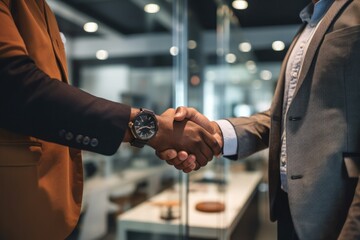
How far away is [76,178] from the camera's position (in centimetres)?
90

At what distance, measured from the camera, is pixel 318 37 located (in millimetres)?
934

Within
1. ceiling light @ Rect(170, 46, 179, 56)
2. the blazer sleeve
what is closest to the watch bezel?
the blazer sleeve

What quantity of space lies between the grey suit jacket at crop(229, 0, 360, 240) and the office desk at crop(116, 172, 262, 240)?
1.36 m

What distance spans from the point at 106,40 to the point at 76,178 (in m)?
2.14

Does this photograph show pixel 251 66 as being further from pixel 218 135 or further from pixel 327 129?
pixel 327 129

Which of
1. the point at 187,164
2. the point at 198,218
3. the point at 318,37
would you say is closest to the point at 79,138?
the point at 187,164

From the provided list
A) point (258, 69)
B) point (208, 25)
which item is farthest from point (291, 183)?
point (258, 69)

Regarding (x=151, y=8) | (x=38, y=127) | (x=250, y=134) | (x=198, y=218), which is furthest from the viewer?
(x=151, y=8)

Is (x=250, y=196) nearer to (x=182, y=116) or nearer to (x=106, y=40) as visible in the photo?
(x=106, y=40)

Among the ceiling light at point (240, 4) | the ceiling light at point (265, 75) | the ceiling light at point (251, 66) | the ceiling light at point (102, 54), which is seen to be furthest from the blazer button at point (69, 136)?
the ceiling light at point (251, 66)

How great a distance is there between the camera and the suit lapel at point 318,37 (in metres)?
0.93

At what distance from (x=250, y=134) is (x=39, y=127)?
762mm

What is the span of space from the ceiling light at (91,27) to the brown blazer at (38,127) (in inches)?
71.9

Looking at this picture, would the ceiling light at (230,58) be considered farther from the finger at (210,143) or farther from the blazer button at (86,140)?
the blazer button at (86,140)
